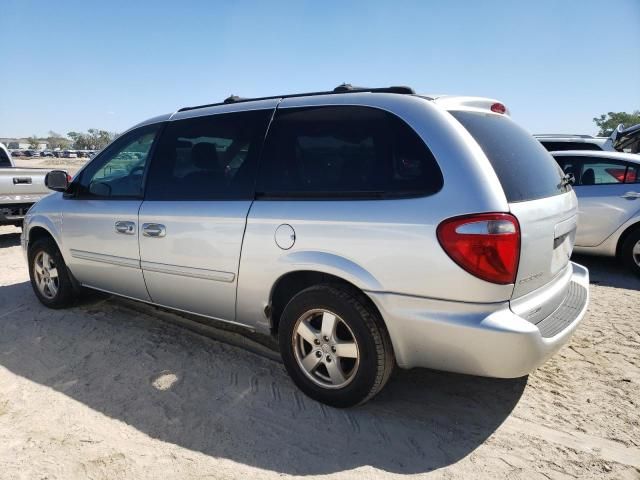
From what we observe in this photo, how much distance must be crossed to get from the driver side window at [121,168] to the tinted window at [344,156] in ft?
4.40

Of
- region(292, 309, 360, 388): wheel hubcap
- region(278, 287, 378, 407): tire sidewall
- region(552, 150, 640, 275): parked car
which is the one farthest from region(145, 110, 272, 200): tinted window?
region(552, 150, 640, 275): parked car

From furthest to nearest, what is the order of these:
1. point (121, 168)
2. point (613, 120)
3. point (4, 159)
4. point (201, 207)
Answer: point (613, 120), point (4, 159), point (121, 168), point (201, 207)

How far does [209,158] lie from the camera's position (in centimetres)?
349

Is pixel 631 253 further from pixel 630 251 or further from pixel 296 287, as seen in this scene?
pixel 296 287

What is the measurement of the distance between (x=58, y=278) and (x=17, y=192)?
14.1 feet

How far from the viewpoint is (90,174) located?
427cm

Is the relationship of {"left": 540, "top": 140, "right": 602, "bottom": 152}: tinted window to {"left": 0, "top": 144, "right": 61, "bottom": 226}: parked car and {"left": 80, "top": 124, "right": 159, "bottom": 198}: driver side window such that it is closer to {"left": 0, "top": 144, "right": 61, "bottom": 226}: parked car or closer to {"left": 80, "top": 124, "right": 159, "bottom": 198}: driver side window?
{"left": 80, "top": 124, "right": 159, "bottom": 198}: driver side window

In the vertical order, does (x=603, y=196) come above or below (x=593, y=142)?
below

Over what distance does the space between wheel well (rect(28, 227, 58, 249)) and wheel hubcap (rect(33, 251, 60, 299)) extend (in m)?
0.18

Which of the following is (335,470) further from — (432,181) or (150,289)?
(150,289)

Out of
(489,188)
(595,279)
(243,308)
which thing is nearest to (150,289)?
(243,308)

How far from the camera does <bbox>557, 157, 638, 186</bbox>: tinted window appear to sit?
5.91 m

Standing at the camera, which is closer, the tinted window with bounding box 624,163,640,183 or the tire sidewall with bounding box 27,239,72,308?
the tire sidewall with bounding box 27,239,72,308

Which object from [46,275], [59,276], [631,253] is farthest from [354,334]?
[631,253]
